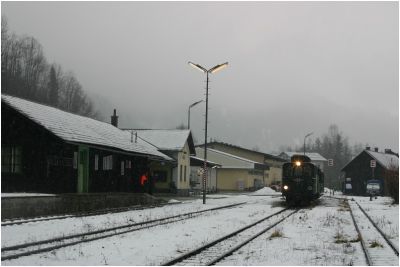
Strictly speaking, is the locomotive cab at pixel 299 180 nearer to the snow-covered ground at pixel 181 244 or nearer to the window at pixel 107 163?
the window at pixel 107 163

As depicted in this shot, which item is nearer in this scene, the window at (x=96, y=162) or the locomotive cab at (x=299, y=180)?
the window at (x=96, y=162)

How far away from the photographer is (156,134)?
5031 centimetres

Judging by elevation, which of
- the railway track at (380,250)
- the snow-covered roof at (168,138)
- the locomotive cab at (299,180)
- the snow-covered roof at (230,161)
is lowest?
the railway track at (380,250)

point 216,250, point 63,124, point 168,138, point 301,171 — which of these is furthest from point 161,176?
point 216,250

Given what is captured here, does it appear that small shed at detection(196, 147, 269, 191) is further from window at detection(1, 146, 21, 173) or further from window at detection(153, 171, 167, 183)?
window at detection(1, 146, 21, 173)

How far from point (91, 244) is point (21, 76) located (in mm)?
67614

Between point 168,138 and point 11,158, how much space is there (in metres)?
24.6

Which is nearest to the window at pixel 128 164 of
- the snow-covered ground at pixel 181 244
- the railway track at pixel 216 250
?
the snow-covered ground at pixel 181 244

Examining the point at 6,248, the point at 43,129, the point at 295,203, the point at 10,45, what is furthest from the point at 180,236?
the point at 10,45

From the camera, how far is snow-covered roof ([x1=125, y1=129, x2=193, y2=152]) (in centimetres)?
4687

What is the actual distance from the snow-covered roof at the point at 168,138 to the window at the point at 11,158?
72.5ft

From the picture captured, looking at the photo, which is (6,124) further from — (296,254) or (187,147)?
(187,147)

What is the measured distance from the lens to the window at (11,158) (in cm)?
2472

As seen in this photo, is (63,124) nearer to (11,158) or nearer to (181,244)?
(11,158)
